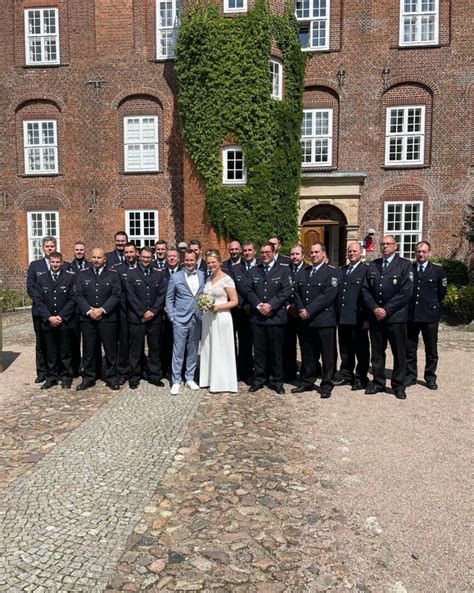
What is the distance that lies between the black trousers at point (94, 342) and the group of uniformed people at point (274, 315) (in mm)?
15

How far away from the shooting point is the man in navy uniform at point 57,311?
7.46 m

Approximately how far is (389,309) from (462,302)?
7904mm

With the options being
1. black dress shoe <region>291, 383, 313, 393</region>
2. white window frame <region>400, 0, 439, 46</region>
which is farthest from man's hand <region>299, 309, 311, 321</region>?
white window frame <region>400, 0, 439, 46</region>

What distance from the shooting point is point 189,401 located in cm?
664

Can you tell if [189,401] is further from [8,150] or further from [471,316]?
[8,150]

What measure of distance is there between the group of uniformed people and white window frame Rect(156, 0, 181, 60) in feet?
46.8

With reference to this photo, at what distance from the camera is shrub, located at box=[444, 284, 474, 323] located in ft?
44.1

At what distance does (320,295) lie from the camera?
23.3 feet

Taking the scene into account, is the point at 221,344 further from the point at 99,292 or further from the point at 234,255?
the point at 99,292

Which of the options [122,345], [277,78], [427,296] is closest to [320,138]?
[277,78]

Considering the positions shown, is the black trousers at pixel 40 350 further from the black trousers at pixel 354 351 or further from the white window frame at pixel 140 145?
the white window frame at pixel 140 145

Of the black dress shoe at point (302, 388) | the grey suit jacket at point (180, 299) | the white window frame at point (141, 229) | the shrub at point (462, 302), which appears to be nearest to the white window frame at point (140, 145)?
the white window frame at point (141, 229)

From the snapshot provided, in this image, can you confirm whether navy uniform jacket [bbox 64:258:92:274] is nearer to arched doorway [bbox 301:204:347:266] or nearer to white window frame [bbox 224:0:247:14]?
arched doorway [bbox 301:204:347:266]

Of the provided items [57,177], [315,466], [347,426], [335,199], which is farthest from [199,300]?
[57,177]
